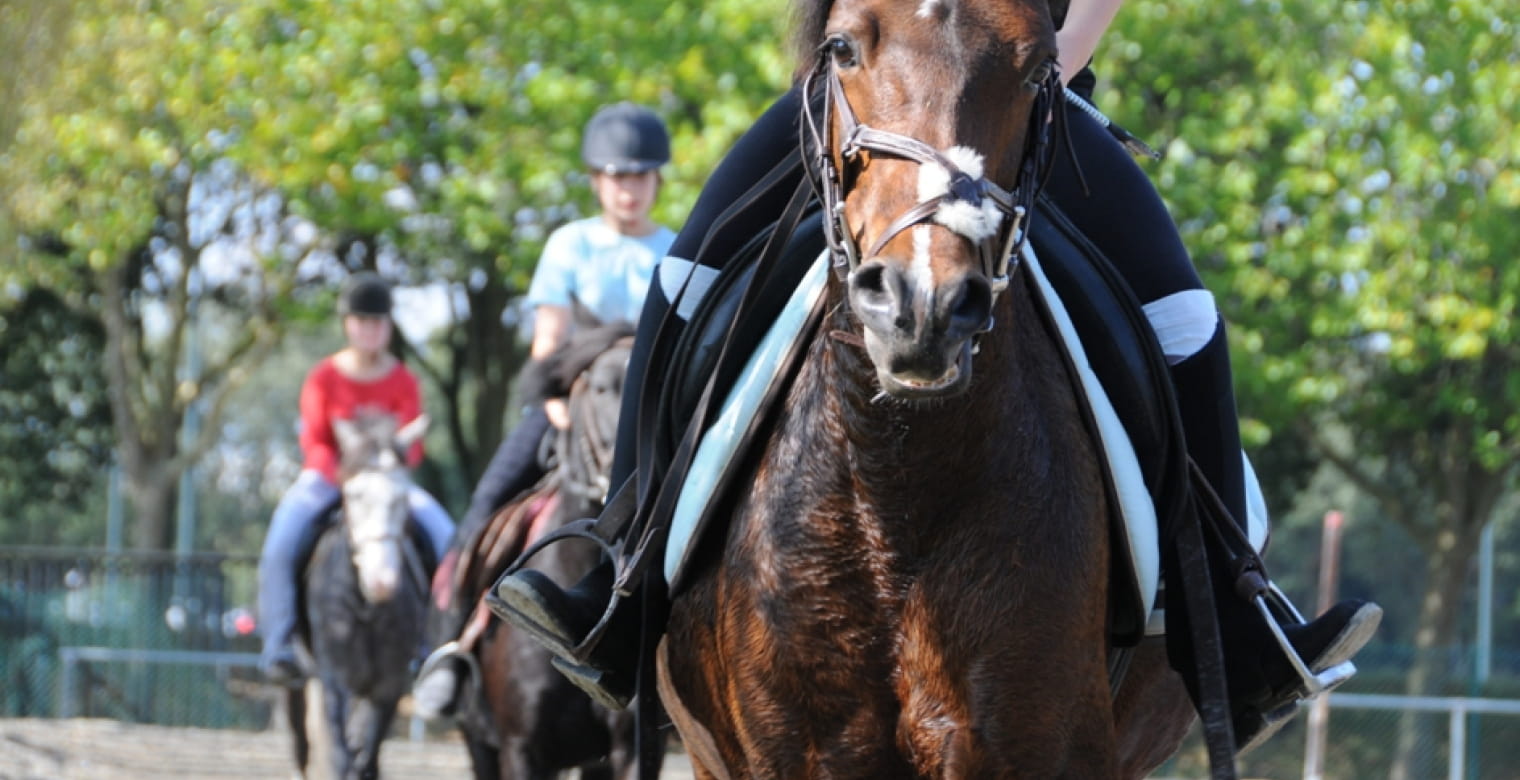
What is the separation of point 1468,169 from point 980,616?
66.8ft

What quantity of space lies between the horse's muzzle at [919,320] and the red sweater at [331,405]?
9706 mm

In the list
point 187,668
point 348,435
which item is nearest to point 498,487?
point 348,435

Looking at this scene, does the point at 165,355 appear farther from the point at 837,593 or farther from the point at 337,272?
the point at 837,593

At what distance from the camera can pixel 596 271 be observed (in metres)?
8.49

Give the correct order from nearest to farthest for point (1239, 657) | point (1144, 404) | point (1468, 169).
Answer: point (1144, 404) → point (1239, 657) → point (1468, 169)

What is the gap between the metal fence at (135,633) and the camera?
73.0 feet

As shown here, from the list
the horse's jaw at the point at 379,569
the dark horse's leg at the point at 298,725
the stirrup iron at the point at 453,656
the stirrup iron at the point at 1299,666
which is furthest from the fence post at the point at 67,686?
the stirrup iron at the point at 1299,666

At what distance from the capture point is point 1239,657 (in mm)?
4332

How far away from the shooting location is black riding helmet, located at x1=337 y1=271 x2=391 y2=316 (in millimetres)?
12883

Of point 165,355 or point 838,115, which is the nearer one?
point 838,115

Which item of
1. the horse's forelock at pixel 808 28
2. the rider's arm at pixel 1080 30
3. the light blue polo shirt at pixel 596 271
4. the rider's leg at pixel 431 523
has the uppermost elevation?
the rider's arm at pixel 1080 30

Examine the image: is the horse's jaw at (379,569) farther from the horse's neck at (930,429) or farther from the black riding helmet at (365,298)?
the horse's neck at (930,429)

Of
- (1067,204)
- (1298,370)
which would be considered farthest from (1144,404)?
(1298,370)

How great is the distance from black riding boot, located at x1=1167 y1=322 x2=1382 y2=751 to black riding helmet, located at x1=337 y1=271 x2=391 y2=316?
30.0ft
